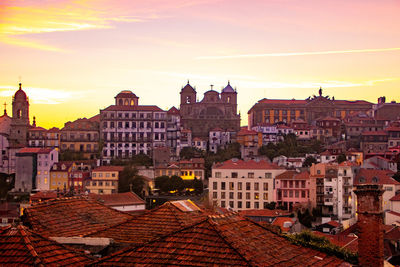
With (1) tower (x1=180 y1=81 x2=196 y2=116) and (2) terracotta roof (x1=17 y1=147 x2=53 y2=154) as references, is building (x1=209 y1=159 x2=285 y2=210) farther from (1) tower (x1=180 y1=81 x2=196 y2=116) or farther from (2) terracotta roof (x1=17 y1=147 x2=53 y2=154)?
(1) tower (x1=180 y1=81 x2=196 y2=116)

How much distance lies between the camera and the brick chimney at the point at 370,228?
14.6 m

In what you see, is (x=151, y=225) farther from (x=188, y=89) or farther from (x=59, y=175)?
(x=188, y=89)

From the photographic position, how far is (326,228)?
5281cm

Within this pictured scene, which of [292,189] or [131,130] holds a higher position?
[131,130]

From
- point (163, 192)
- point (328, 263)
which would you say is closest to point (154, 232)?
point (328, 263)

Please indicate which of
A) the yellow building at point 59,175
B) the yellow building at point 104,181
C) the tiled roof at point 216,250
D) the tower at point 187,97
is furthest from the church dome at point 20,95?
the tiled roof at point 216,250

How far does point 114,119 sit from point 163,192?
23930mm

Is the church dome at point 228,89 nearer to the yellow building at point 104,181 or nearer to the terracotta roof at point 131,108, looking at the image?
the terracotta roof at point 131,108

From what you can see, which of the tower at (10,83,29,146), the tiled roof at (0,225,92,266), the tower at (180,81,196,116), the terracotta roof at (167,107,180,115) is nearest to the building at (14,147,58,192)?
the tower at (10,83,29,146)

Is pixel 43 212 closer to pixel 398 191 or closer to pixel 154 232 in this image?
pixel 154 232

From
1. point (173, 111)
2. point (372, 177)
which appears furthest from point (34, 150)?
point (372, 177)

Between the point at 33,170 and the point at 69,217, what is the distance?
7413cm

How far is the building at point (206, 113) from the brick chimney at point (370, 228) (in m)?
96.9

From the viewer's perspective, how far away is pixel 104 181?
85438 mm
